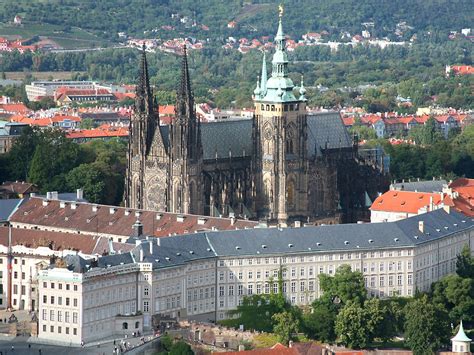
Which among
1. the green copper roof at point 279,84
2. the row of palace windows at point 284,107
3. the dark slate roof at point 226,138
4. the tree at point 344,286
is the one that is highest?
the green copper roof at point 279,84

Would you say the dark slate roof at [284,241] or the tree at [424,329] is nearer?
the tree at [424,329]

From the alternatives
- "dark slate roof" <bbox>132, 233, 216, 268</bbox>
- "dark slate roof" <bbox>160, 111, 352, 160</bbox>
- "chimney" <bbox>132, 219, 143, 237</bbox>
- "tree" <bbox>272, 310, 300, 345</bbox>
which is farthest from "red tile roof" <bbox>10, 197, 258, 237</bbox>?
"tree" <bbox>272, 310, 300, 345</bbox>

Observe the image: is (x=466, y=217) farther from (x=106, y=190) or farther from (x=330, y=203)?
(x=106, y=190)

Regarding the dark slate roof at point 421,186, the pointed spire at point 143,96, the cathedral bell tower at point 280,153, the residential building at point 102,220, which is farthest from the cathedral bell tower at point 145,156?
the dark slate roof at point 421,186

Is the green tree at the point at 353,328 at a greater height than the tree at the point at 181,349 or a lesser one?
greater

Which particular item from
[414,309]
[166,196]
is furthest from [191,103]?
[414,309]

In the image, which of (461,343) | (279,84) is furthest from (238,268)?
(279,84)

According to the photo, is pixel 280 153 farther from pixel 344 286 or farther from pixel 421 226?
pixel 344 286

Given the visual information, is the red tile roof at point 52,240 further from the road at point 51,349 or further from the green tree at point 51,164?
the green tree at point 51,164
